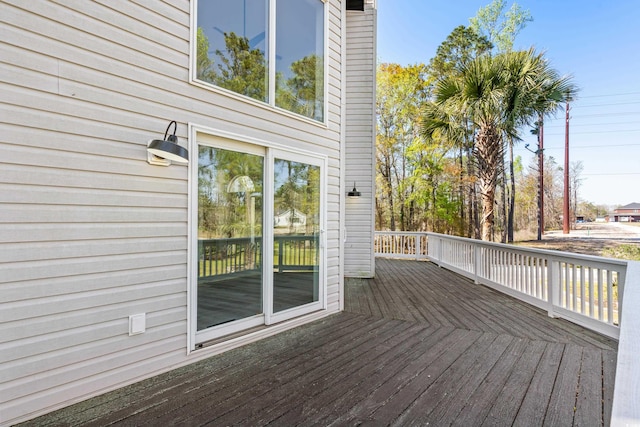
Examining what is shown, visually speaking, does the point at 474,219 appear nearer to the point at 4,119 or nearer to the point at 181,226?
the point at 181,226

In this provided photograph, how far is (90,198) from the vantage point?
2141mm

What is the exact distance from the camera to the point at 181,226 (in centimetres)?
259

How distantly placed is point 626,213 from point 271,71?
38283mm

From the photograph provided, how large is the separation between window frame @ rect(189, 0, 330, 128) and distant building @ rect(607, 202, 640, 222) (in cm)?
3339

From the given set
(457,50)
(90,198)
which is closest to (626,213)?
(457,50)

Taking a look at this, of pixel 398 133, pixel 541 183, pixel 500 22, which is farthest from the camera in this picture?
pixel 398 133

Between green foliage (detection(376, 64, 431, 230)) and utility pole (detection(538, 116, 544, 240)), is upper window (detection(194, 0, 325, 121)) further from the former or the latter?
utility pole (detection(538, 116, 544, 240))

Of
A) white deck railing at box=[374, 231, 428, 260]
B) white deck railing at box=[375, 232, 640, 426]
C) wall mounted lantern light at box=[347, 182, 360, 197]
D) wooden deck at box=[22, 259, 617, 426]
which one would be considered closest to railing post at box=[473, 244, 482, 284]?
white deck railing at box=[375, 232, 640, 426]

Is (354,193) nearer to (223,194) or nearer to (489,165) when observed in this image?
(489,165)

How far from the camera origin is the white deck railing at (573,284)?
77 centimetres

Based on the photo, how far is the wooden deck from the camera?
1929mm

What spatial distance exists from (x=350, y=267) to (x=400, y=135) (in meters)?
9.06

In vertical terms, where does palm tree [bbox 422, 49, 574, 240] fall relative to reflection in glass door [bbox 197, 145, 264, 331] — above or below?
above

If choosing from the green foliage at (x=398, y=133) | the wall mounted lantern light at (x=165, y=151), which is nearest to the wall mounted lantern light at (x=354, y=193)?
the wall mounted lantern light at (x=165, y=151)
